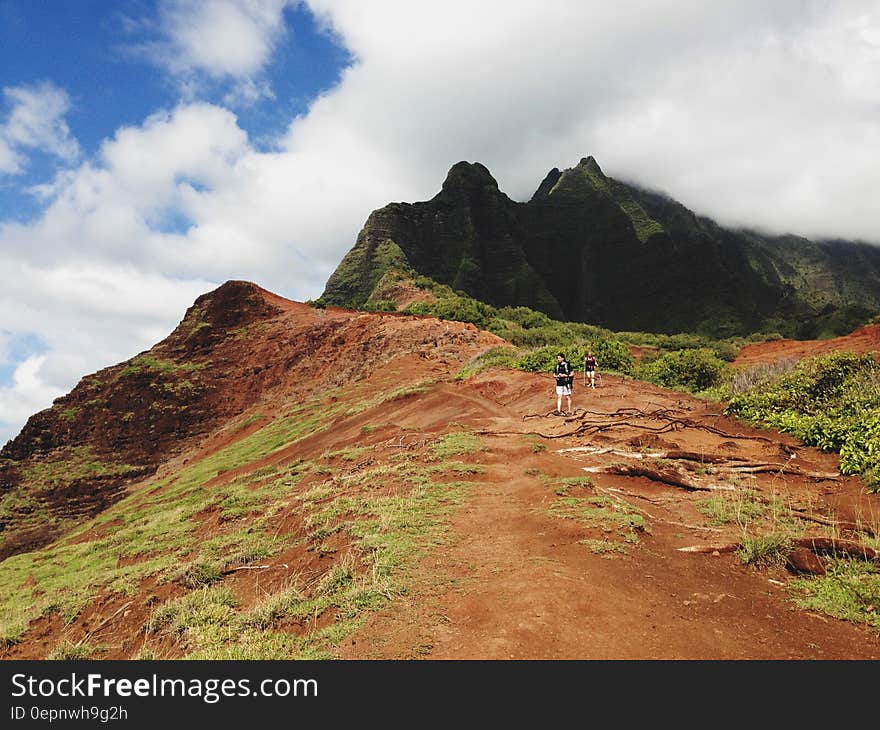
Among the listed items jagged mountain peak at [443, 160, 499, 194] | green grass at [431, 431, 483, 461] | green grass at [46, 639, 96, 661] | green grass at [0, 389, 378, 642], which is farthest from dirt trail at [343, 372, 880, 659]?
jagged mountain peak at [443, 160, 499, 194]

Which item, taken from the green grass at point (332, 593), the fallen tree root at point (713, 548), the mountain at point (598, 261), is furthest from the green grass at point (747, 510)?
the mountain at point (598, 261)

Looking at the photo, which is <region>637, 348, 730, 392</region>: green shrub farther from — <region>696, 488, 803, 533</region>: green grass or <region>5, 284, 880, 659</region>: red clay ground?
<region>696, 488, 803, 533</region>: green grass

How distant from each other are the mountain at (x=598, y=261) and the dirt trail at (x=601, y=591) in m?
59.0

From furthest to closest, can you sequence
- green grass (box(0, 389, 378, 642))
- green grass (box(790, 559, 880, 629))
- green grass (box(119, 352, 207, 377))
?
1. green grass (box(119, 352, 207, 377))
2. green grass (box(0, 389, 378, 642))
3. green grass (box(790, 559, 880, 629))

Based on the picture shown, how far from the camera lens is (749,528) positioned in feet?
19.6

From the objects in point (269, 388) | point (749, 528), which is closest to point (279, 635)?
point (749, 528)

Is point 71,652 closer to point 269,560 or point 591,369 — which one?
point 269,560

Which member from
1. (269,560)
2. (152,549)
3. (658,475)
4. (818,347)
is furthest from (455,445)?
(818,347)

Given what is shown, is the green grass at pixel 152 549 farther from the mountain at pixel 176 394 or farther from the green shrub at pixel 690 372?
the green shrub at pixel 690 372

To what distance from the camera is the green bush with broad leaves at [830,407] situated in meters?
7.70

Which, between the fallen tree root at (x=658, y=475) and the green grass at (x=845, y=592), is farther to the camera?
the fallen tree root at (x=658, y=475)

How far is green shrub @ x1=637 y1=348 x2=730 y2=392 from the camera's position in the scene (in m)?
17.3

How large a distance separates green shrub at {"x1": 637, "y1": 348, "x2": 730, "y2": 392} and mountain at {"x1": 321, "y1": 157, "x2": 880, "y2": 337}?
49168 mm
